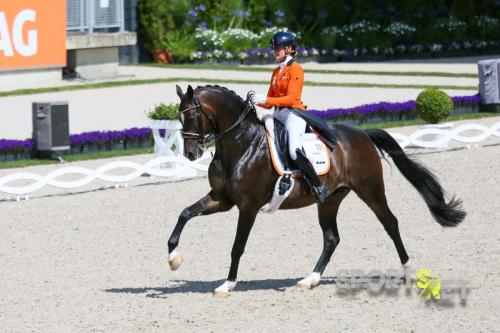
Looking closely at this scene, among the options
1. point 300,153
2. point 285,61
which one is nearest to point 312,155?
point 300,153

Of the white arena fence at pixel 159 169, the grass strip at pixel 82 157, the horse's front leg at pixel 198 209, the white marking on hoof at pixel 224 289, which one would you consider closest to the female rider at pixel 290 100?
the horse's front leg at pixel 198 209

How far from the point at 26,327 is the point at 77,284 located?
174 centimetres

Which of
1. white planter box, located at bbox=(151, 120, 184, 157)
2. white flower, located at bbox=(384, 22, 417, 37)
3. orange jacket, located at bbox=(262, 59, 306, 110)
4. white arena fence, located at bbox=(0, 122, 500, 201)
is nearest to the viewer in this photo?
orange jacket, located at bbox=(262, 59, 306, 110)

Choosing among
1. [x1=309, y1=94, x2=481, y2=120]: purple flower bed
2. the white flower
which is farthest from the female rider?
the white flower

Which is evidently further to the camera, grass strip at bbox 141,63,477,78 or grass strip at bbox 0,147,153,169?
grass strip at bbox 141,63,477,78

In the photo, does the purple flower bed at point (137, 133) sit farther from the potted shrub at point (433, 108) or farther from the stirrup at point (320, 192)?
the stirrup at point (320, 192)

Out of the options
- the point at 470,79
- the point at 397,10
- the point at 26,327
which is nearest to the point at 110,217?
the point at 26,327

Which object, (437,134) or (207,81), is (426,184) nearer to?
(437,134)

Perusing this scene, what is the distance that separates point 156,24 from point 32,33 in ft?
33.5

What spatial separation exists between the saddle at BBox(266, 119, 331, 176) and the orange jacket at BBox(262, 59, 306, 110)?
10.5 inches

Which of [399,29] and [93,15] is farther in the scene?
[399,29]

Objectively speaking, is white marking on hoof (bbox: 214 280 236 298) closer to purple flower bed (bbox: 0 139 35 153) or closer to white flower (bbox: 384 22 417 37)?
purple flower bed (bbox: 0 139 35 153)

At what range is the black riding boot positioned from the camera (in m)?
11.6

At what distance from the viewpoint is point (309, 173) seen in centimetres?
1162
